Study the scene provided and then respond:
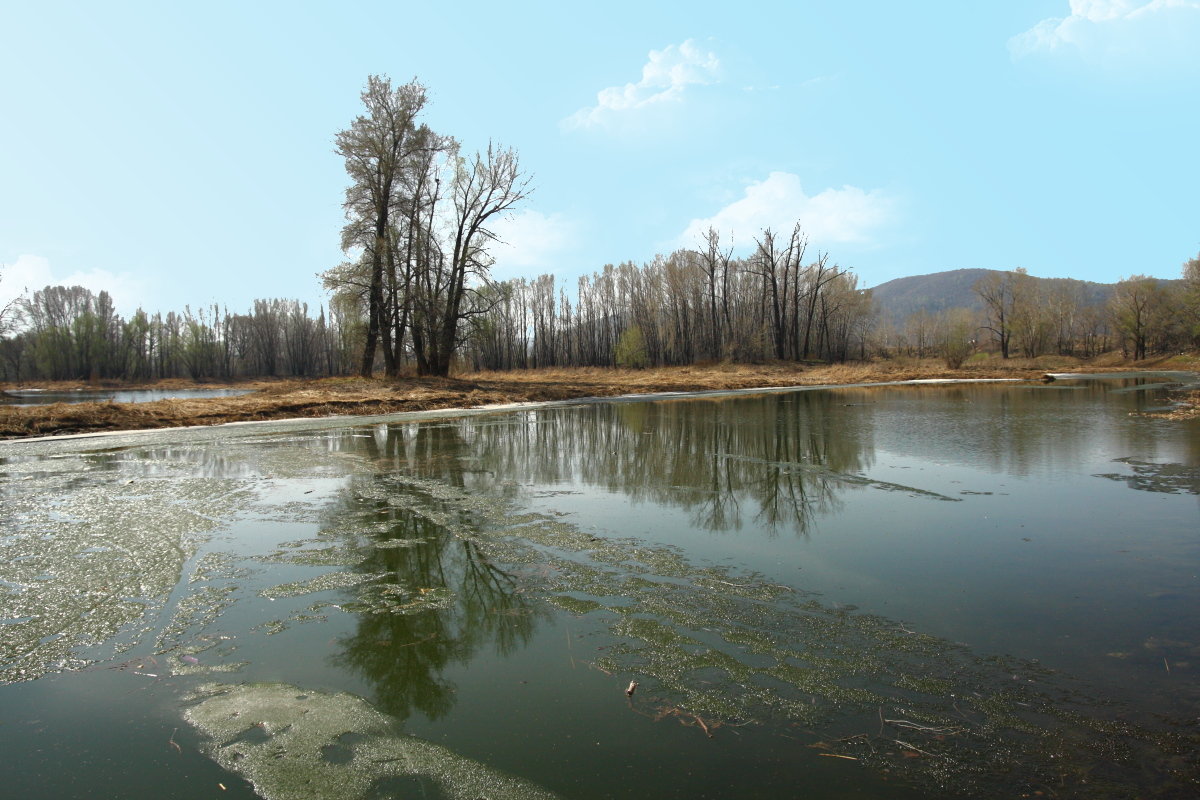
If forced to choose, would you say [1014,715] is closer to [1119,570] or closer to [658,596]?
[658,596]

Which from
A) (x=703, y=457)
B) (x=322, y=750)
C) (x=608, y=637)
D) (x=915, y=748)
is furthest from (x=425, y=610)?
(x=703, y=457)

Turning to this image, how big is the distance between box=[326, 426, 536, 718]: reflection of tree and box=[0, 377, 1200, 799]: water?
23 millimetres

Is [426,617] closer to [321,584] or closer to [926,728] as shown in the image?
[321,584]

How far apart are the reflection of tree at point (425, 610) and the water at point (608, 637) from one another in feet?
0.08

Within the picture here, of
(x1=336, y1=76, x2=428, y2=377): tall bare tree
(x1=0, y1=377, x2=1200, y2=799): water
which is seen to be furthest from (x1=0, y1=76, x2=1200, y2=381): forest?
(x1=0, y1=377, x2=1200, y2=799): water

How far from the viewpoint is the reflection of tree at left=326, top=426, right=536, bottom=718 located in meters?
3.08

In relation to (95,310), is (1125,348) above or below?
below

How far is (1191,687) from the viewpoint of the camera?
2848 millimetres

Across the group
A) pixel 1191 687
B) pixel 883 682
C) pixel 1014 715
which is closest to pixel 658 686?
pixel 883 682

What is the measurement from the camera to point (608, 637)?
138 inches

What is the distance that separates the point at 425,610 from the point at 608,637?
3.98ft

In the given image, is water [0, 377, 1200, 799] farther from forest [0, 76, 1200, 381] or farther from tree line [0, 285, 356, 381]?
tree line [0, 285, 356, 381]

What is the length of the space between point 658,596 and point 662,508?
8.30ft

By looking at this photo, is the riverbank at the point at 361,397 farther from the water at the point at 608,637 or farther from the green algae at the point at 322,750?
the green algae at the point at 322,750
